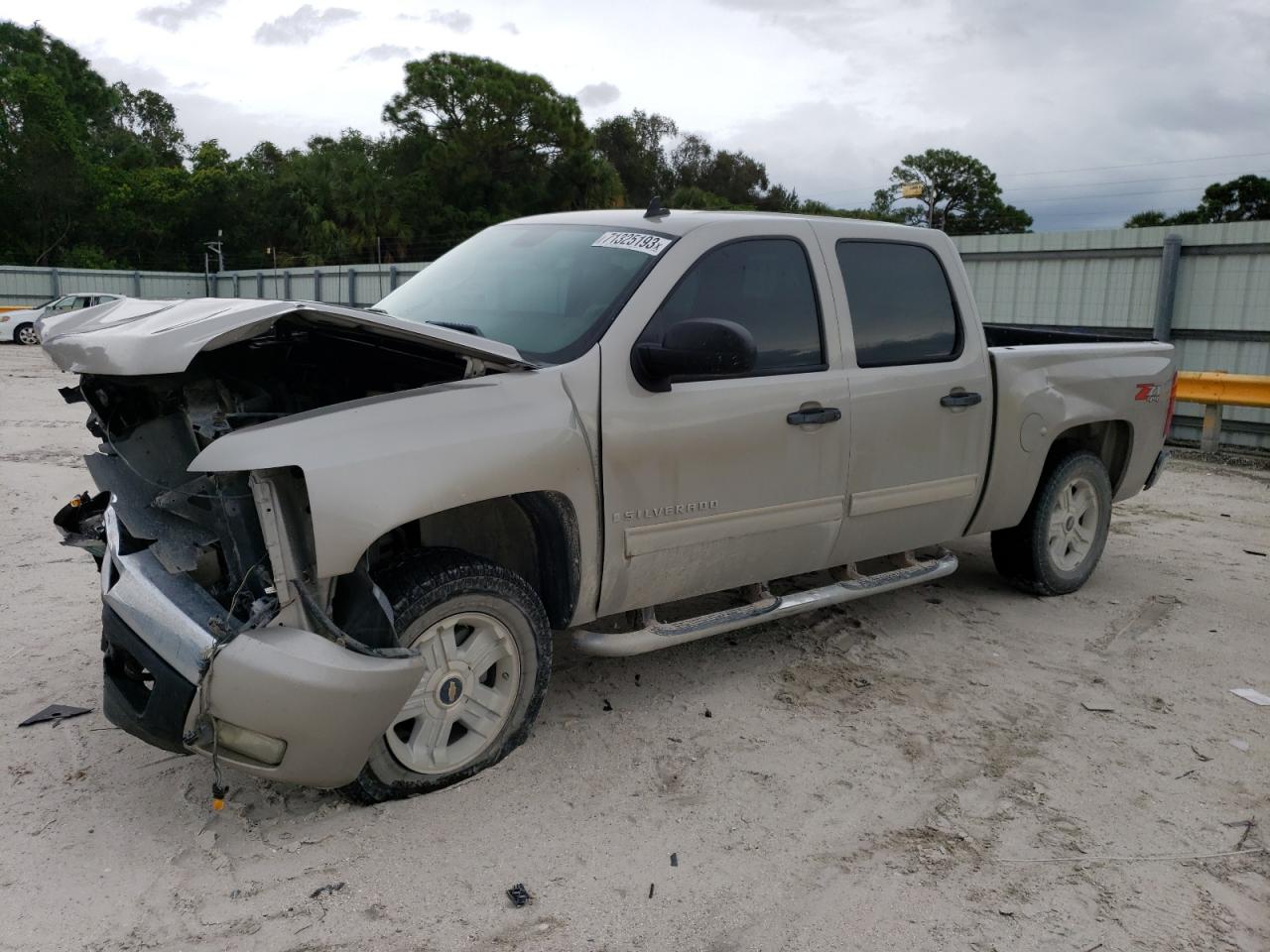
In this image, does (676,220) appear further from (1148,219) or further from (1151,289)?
(1148,219)

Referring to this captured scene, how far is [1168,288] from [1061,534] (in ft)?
25.4

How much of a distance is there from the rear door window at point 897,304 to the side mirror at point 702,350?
1.14m

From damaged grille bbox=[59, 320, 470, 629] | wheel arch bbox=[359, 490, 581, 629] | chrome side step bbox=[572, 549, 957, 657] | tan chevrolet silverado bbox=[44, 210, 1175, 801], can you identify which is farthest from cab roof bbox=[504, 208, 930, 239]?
chrome side step bbox=[572, 549, 957, 657]

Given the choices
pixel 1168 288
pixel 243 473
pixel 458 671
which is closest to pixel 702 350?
pixel 458 671

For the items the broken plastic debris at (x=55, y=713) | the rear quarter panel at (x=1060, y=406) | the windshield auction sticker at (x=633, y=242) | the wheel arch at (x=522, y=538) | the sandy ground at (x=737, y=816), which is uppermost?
the windshield auction sticker at (x=633, y=242)

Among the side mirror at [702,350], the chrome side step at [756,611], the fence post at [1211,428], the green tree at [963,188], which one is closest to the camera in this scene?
the side mirror at [702,350]

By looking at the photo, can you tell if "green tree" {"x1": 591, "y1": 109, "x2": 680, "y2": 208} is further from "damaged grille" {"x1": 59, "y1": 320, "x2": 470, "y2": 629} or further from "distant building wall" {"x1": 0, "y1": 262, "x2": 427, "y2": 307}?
"damaged grille" {"x1": 59, "y1": 320, "x2": 470, "y2": 629}

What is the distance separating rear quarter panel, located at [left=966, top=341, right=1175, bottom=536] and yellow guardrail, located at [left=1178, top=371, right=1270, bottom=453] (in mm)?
5413

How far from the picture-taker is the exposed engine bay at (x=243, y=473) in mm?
2939

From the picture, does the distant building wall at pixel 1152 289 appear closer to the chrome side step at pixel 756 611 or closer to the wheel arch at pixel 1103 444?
the wheel arch at pixel 1103 444

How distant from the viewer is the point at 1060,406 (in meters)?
5.46

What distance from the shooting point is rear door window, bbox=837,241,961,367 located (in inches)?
180

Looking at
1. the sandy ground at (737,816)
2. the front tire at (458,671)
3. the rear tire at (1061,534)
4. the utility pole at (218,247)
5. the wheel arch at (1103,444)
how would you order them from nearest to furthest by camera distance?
1. the sandy ground at (737,816)
2. the front tire at (458,671)
3. the rear tire at (1061,534)
4. the wheel arch at (1103,444)
5. the utility pole at (218,247)

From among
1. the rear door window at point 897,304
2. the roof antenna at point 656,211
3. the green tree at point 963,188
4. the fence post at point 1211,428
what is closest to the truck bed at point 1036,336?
the rear door window at point 897,304
